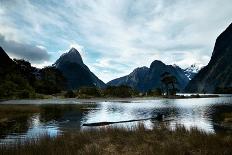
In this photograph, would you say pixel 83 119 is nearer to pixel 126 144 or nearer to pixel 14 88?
pixel 126 144

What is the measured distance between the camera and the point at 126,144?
88.7ft

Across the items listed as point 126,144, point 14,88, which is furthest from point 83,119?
point 14,88

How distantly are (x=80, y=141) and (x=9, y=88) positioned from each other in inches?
5984

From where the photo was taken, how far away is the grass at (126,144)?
2173 centimetres

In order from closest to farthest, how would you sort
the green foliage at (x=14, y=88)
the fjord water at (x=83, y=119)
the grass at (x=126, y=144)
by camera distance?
the grass at (x=126, y=144), the fjord water at (x=83, y=119), the green foliage at (x=14, y=88)

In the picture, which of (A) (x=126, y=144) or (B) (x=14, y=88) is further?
(B) (x=14, y=88)

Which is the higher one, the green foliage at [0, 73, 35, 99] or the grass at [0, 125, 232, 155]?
the green foliage at [0, 73, 35, 99]

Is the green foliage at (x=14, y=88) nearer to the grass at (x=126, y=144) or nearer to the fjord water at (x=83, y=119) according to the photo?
the fjord water at (x=83, y=119)

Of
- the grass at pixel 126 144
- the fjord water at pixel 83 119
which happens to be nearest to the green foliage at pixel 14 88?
the fjord water at pixel 83 119

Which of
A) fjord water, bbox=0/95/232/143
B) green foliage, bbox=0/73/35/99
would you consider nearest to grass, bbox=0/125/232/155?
fjord water, bbox=0/95/232/143

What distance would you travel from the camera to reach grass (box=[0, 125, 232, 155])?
21.7m

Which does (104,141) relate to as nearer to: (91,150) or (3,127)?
(91,150)

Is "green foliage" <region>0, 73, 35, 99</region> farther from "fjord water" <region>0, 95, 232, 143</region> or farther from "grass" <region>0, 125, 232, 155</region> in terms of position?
"grass" <region>0, 125, 232, 155</region>

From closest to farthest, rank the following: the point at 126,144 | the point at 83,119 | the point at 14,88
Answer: the point at 126,144
the point at 83,119
the point at 14,88
